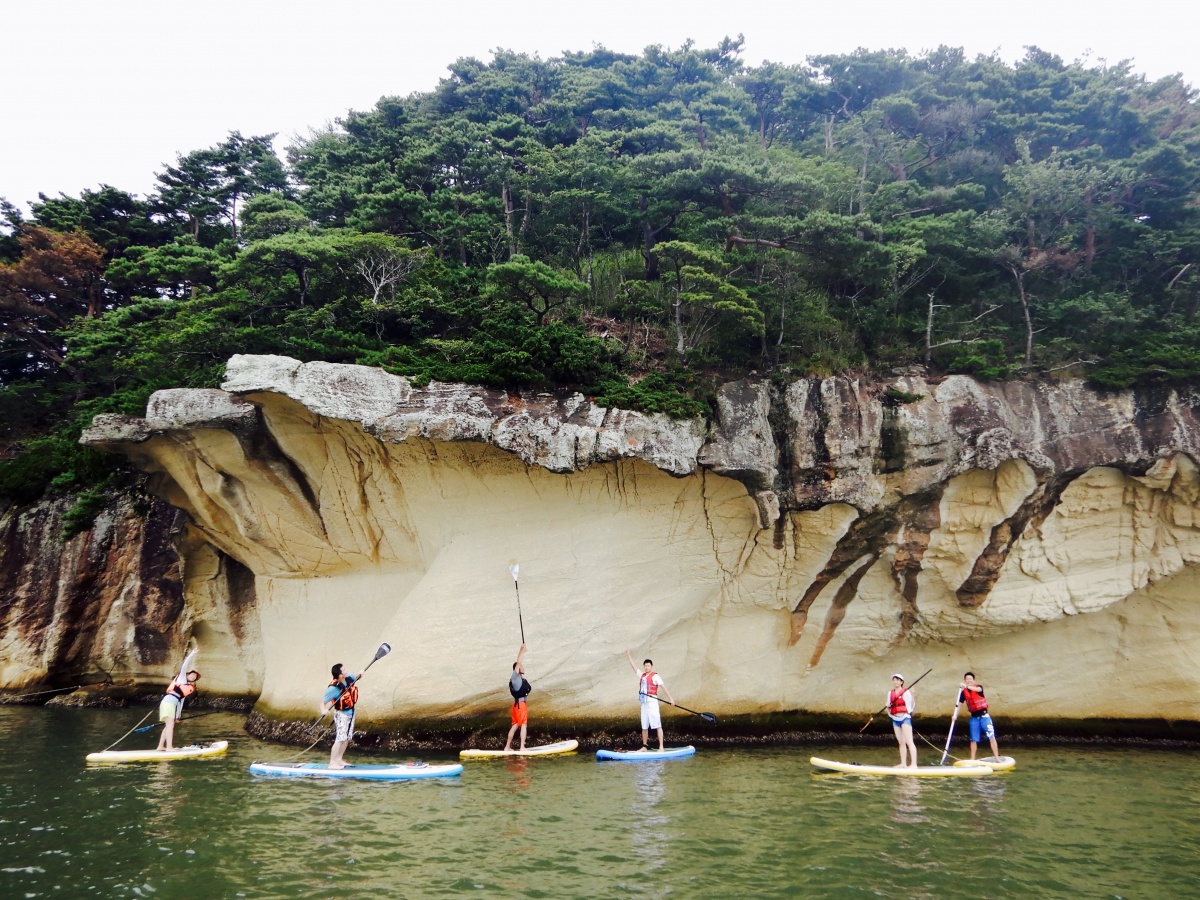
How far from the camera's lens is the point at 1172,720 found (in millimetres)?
14734

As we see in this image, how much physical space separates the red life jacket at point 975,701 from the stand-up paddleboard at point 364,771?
27.8 feet

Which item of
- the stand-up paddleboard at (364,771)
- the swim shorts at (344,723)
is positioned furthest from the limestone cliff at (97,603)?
the swim shorts at (344,723)

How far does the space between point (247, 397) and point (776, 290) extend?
10.9 meters

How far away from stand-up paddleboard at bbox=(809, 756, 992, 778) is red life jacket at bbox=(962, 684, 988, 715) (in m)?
1.16

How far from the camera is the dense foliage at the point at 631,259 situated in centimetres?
1519

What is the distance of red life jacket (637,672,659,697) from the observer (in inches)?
513

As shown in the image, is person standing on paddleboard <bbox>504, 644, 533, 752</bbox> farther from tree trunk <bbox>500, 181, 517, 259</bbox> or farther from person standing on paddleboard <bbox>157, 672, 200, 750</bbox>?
tree trunk <bbox>500, 181, 517, 259</bbox>

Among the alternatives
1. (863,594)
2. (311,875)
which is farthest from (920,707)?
(311,875)

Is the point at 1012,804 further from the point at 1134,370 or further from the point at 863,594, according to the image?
the point at 1134,370

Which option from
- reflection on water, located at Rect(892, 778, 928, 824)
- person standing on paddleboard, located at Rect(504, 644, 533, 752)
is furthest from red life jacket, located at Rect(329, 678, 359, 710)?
reflection on water, located at Rect(892, 778, 928, 824)

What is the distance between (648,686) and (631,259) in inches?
425

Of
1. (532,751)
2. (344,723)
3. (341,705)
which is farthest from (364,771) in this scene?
(532,751)

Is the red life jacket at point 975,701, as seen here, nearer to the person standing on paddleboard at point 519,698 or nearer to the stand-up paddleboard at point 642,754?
the stand-up paddleboard at point 642,754

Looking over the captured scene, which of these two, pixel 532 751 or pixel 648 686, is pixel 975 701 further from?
pixel 532 751
